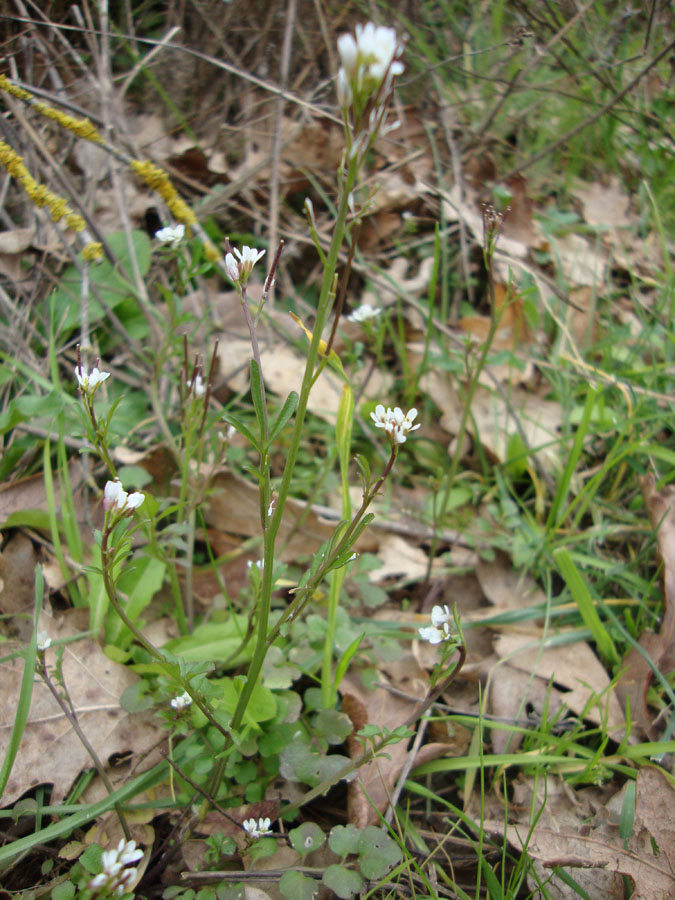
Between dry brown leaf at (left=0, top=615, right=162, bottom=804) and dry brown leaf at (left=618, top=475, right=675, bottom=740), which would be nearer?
dry brown leaf at (left=0, top=615, right=162, bottom=804)

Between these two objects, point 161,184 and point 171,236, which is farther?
point 161,184

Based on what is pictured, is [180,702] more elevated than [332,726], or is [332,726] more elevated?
[180,702]

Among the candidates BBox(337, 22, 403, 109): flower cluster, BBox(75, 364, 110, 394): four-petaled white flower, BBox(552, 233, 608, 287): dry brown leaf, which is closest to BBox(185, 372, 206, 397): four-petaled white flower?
BBox(75, 364, 110, 394): four-petaled white flower

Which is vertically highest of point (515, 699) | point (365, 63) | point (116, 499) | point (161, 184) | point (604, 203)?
point (365, 63)

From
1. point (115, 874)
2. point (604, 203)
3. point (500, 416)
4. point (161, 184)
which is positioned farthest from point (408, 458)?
point (604, 203)

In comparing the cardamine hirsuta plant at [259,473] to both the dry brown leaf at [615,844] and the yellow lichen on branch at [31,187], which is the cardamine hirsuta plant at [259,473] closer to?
the yellow lichen on branch at [31,187]

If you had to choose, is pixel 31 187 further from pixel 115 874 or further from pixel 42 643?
pixel 115 874

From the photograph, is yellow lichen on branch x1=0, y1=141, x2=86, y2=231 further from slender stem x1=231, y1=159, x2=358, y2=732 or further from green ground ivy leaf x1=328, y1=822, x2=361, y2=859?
green ground ivy leaf x1=328, y1=822, x2=361, y2=859
